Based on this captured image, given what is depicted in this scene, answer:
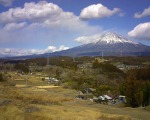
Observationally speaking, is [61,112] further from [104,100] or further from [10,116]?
[104,100]

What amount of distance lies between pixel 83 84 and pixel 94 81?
8.57 meters

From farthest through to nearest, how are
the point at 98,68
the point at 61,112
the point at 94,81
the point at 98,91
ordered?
the point at 98,68 < the point at 94,81 < the point at 98,91 < the point at 61,112

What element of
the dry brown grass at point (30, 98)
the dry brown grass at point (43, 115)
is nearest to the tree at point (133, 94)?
the dry brown grass at point (30, 98)

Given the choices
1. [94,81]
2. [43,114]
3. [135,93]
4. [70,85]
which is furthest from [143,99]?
[94,81]

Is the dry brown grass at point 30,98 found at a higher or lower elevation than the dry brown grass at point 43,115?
lower

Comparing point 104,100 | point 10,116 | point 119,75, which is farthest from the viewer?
point 119,75

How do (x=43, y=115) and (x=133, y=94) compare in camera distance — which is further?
(x=133, y=94)

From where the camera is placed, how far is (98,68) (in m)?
144

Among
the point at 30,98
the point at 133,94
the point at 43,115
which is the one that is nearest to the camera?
the point at 43,115

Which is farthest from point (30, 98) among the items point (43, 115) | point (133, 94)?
point (133, 94)

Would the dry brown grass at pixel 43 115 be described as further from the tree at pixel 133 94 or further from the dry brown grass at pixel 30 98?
the tree at pixel 133 94

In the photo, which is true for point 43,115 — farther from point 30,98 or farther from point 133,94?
point 133,94

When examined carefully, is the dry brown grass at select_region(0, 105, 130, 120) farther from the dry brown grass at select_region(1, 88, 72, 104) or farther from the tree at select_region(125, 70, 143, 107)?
the tree at select_region(125, 70, 143, 107)

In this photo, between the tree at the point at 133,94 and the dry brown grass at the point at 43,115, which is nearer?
the dry brown grass at the point at 43,115
